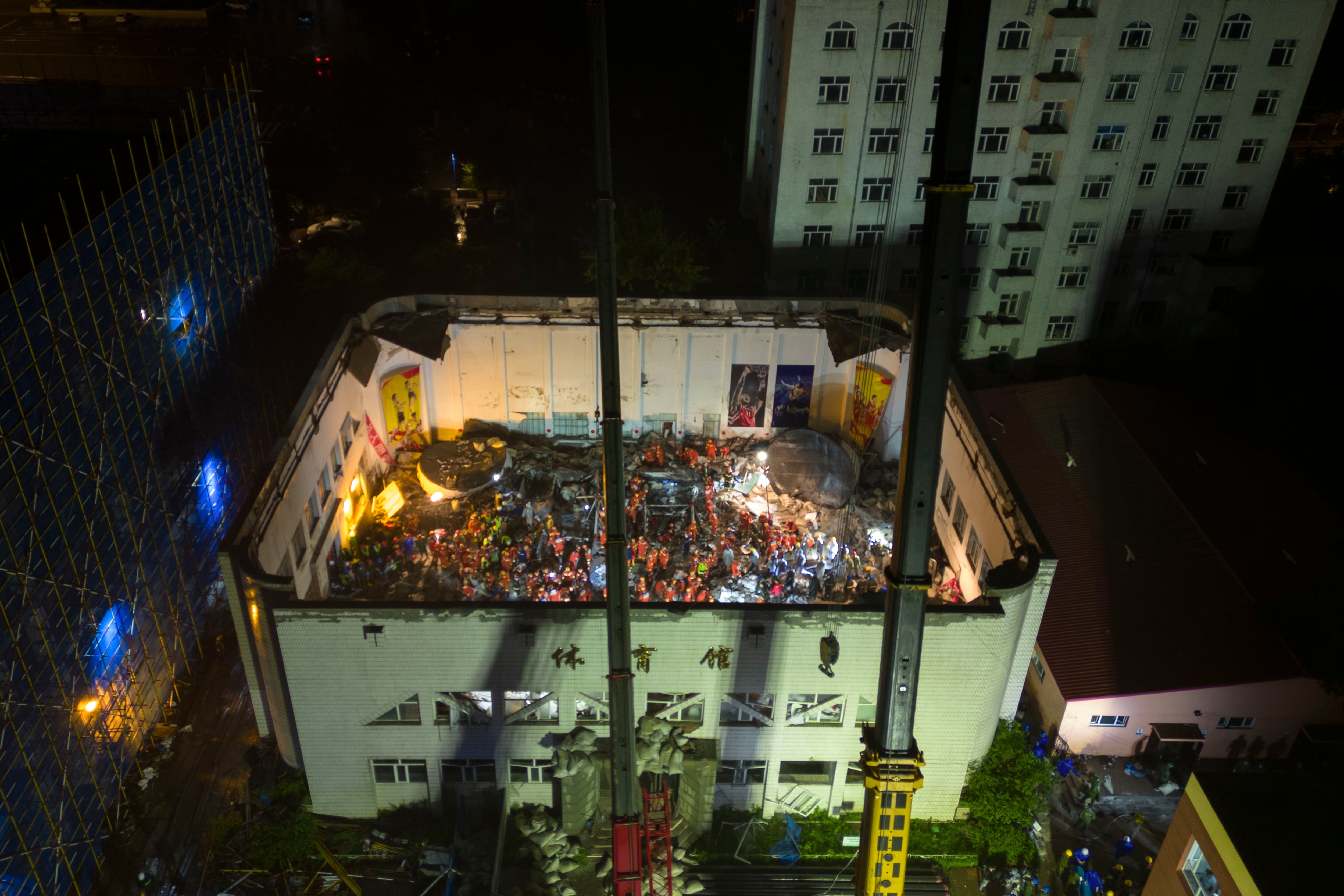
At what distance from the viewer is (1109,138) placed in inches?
1364

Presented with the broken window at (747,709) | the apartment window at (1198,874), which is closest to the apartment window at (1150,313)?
the apartment window at (1198,874)

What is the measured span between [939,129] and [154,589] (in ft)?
73.1

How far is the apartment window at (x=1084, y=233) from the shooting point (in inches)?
1433

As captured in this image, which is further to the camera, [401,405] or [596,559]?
[401,405]

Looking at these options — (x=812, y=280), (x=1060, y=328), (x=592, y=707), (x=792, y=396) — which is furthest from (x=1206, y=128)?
(x=592, y=707)

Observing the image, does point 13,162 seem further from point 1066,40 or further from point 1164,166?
point 1164,166

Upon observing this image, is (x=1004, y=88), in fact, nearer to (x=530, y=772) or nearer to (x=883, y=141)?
(x=883, y=141)

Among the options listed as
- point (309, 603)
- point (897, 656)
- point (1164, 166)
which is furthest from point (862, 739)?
point (1164, 166)

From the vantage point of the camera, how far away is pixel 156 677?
24594 mm

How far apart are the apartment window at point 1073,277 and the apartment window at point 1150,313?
3.04 meters

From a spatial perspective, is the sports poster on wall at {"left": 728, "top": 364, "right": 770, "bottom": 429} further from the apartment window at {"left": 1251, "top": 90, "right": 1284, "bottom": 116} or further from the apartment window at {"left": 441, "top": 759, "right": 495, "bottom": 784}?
the apartment window at {"left": 1251, "top": 90, "right": 1284, "bottom": 116}

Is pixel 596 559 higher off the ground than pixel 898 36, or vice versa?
pixel 898 36

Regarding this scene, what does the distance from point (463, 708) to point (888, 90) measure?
25646 millimetres

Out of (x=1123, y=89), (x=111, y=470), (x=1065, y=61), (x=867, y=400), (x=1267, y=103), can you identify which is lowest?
(x=867, y=400)
